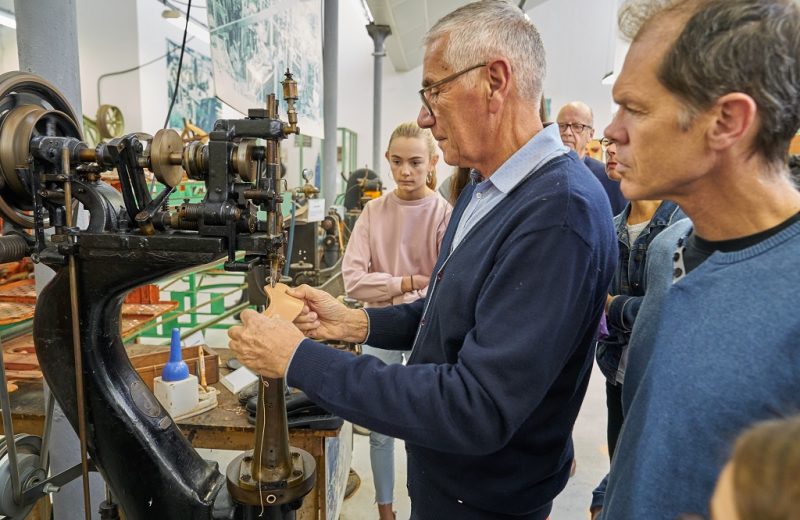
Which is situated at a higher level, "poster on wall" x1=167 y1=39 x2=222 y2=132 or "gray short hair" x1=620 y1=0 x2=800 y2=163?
"poster on wall" x1=167 y1=39 x2=222 y2=132

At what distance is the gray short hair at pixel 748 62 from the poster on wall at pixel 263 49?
1726 millimetres

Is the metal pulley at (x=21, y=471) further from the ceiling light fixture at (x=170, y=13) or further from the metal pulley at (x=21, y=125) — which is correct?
the ceiling light fixture at (x=170, y=13)

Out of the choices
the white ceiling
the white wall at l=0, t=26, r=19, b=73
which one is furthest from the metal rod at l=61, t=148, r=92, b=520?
the white wall at l=0, t=26, r=19, b=73

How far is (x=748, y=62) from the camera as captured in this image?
0.67 meters

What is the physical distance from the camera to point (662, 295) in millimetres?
890

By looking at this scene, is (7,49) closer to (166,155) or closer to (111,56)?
(111,56)

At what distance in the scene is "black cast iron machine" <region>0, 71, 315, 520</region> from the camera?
36.4 inches

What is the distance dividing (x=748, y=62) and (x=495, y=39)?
1.54 ft

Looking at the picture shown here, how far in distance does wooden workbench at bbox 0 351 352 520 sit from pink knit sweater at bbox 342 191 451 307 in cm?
74

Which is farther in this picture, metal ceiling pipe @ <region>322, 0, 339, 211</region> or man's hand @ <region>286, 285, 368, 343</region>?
metal ceiling pipe @ <region>322, 0, 339, 211</region>

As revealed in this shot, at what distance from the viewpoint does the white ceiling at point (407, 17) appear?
6109mm

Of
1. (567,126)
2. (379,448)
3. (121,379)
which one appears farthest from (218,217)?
(567,126)

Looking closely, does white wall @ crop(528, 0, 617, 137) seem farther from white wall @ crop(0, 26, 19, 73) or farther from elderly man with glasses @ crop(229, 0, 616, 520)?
elderly man with glasses @ crop(229, 0, 616, 520)

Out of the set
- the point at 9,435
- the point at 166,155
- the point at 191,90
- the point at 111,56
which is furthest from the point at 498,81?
the point at 191,90
